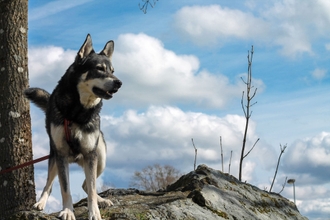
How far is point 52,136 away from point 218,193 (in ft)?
8.01

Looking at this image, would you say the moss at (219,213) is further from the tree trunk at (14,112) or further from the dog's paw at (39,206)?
the tree trunk at (14,112)

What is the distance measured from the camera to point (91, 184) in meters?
6.00

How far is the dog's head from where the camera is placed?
6.18m

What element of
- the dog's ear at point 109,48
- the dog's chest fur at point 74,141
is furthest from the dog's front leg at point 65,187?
the dog's ear at point 109,48

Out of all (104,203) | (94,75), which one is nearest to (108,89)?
(94,75)

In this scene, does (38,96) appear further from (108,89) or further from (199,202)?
(199,202)

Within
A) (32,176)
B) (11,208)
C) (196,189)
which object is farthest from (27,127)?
(196,189)

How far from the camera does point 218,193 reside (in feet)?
22.2

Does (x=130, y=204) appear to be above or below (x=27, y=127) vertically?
below

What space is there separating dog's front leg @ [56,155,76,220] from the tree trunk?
6.32ft

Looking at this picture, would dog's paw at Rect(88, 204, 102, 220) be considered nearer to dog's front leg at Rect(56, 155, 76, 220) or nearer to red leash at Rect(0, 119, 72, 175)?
dog's front leg at Rect(56, 155, 76, 220)

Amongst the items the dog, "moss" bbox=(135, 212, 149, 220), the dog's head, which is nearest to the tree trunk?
the dog

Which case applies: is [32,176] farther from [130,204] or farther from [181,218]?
[181,218]

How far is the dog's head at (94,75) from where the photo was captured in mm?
6184
